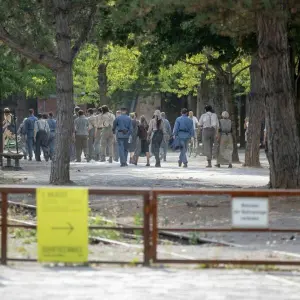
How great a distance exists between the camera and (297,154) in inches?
869

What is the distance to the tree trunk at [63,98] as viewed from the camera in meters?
25.6

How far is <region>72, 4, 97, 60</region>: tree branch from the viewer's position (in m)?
26.5

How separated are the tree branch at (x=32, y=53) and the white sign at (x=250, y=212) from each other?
1323 cm

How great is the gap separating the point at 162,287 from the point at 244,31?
442 inches

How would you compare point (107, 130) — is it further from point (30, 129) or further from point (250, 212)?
point (250, 212)

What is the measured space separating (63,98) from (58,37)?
135 centimetres

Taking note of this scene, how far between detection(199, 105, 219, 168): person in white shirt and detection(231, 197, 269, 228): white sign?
75.3 feet

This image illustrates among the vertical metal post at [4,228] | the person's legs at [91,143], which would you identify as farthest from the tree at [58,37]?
the person's legs at [91,143]

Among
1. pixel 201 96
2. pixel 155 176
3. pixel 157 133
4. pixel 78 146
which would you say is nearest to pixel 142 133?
pixel 78 146

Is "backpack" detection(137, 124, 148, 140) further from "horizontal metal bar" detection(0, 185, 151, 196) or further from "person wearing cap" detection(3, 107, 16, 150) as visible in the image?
"horizontal metal bar" detection(0, 185, 151, 196)

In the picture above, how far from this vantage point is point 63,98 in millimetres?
25781

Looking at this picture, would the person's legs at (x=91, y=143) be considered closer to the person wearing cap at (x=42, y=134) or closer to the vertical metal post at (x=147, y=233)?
the person wearing cap at (x=42, y=134)

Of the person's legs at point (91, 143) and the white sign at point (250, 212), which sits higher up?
the person's legs at point (91, 143)

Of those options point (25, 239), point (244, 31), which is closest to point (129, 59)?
point (244, 31)
